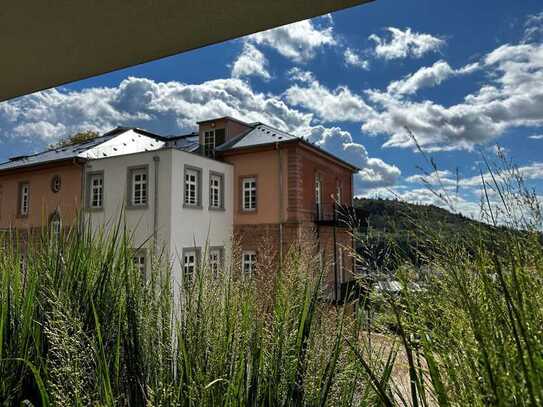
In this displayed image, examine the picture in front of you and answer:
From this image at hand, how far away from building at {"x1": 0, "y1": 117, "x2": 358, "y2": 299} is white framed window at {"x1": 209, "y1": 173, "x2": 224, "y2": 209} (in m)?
0.03

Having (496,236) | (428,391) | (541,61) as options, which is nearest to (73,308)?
(428,391)

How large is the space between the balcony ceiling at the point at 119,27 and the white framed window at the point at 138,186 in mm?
6841

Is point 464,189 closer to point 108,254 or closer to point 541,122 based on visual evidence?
point 541,122

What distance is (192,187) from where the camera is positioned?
8227 millimetres

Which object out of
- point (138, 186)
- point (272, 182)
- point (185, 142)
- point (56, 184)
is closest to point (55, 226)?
point (138, 186)

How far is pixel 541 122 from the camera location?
1119 millimetres

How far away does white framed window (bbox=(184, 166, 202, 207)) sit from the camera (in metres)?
8.00

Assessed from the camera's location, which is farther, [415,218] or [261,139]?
[261,139]

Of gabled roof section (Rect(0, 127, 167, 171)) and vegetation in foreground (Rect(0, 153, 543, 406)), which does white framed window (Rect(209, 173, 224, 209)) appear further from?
vegetation in foreground (Rect(0, 153, 543, 406))

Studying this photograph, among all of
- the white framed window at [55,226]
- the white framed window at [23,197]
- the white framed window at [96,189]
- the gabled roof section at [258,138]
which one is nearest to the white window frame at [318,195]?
the gabled roof section at [258,138]

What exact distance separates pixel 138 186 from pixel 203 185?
1501 mm

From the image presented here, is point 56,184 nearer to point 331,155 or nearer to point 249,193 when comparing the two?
point 249,193

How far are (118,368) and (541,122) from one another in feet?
4.61

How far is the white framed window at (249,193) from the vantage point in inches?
355
